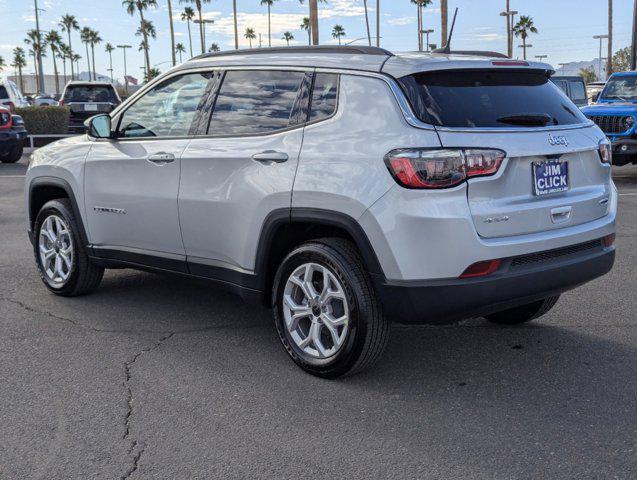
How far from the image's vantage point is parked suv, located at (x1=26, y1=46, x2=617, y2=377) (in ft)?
13.0

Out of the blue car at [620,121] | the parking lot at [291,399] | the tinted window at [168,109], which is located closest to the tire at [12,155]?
the blue car at [620,121]

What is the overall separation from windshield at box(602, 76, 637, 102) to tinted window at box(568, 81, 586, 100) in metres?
6.82

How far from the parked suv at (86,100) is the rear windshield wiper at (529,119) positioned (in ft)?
61.1

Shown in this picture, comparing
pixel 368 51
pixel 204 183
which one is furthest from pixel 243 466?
pixel 368 51

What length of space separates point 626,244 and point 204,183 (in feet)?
16.8

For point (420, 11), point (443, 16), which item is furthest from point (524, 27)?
point (443, 16)

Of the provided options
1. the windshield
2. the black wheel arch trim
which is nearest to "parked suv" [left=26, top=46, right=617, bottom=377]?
the black wheel arch trim

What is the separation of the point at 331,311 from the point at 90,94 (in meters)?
20.0

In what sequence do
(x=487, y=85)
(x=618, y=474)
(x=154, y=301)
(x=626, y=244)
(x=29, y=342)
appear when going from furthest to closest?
(x=626, y=244) < (x=154, y=301) < (x=29, y=342) < (x=487, y=85) < (x=618, y=474)

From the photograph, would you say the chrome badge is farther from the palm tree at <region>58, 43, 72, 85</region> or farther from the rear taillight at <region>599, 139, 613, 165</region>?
the palm tree at <region>58, 43, 72, 85</region>

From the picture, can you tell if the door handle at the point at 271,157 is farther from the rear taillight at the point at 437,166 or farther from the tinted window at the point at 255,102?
the rear taillight at the point at 437,166

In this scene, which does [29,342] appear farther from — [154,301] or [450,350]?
[450,350]

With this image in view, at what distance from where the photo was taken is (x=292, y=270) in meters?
4.56

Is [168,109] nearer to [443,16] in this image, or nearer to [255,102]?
[255,102]
